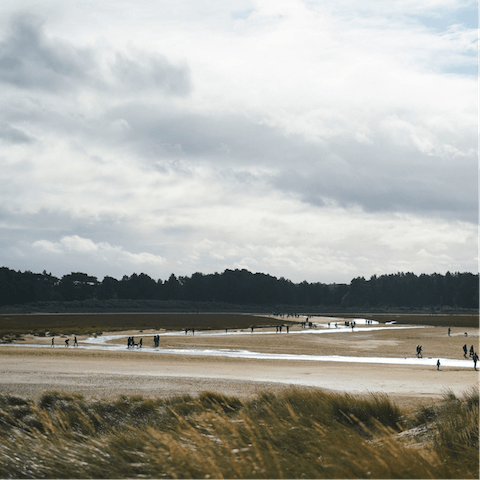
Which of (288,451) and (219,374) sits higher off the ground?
(288,451)

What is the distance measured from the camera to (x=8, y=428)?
1205 centimetres

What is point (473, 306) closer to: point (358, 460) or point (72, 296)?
point (72, 296)

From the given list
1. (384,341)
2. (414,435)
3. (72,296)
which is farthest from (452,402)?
(72,296)

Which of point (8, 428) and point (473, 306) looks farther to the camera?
→ point (473, 306)

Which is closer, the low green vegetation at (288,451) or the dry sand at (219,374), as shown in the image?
the low green vegetation at (288,451)

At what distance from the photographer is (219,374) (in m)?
28.6

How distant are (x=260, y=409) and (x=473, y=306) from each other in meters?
207

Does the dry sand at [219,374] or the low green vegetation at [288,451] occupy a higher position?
the low green vegetation at [288,451]

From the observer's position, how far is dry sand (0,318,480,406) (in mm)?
20891

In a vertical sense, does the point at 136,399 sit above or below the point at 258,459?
below

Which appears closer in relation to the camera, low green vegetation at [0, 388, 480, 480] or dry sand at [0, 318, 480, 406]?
low green vegetation at [0, 388, 480, 480]

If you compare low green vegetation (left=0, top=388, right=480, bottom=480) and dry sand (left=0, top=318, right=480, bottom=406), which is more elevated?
low green vegetation (left=0, top=388, right=480, bottom=480)

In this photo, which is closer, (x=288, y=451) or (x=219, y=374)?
(x=288, y=451)

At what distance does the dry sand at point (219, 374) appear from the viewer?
2089cm
